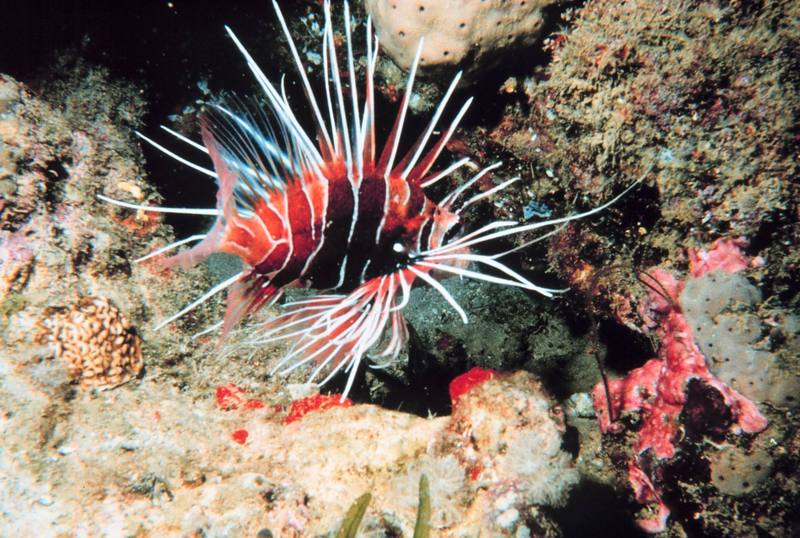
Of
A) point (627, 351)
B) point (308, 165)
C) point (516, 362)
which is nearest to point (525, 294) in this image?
point (516, 362)

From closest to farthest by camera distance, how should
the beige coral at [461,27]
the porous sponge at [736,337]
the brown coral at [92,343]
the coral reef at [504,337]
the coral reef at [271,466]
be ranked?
the porous sponge at [736,337]
the coral reef at [271,466]
the beige coral at [461,27]
the brown coral at [92,343]
the coral reef at [504,337]

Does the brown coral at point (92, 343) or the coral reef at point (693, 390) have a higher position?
the coral reef at point (693, 390)

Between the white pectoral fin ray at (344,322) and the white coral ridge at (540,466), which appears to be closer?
the white coral ridge at (540,466)

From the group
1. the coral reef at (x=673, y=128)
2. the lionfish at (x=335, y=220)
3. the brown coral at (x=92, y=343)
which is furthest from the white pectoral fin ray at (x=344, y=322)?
the coral reef at (x=673, y=128)

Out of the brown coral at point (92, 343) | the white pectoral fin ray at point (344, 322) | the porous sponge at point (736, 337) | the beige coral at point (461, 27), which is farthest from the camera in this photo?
the brown coral at point (92, 343)

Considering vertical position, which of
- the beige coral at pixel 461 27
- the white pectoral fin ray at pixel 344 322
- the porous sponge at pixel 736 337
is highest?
the beige coral at pixel 461 27

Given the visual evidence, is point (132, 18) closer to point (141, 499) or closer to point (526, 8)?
point (526, 8)

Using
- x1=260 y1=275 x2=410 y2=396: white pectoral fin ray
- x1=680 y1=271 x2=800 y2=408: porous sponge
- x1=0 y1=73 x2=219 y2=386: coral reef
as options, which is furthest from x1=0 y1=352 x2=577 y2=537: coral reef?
x1=680 y1=271 x2=800 y2=408: porous sponge

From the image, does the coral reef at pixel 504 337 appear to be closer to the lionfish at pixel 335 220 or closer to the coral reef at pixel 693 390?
the coral reef at pixel 693 390
